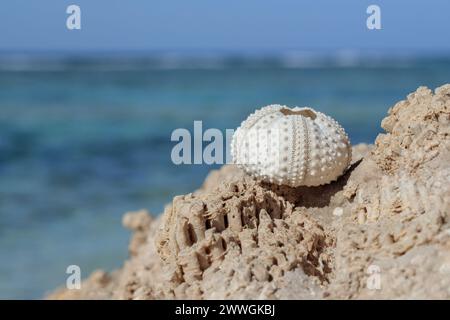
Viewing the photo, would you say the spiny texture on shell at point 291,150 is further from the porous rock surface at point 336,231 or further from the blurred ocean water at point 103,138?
the blurred ocean water at point 103,138

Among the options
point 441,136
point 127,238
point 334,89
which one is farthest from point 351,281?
point 334,89

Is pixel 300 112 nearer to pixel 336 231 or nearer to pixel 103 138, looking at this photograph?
pixel 336 231

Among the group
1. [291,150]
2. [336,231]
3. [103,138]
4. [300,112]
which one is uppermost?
[103,138]

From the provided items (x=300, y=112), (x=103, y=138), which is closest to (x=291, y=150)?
(x=300, y=112)

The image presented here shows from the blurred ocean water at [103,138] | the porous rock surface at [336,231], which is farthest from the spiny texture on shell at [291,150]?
the blurred ocean water at [103,138]

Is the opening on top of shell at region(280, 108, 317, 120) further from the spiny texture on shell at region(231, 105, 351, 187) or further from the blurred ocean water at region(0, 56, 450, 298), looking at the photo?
the blurred ocean water at region(0, 56, 450, 298)

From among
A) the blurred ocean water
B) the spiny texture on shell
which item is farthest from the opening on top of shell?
the blurred ocean water
